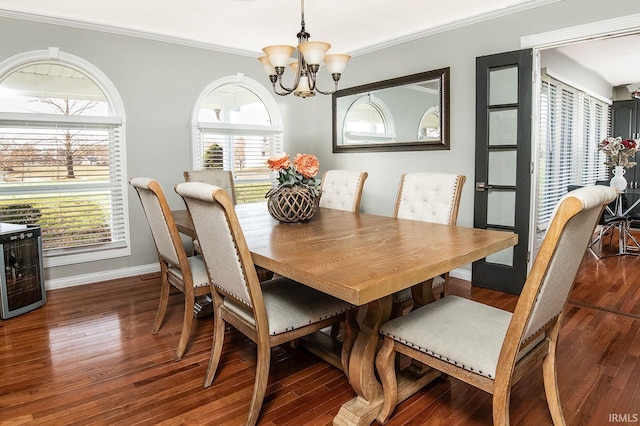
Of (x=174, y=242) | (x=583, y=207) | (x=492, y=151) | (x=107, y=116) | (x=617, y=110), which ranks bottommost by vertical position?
(x=174, y=242)

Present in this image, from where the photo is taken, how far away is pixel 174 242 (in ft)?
7.57

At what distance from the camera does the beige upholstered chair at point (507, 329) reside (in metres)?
1.25

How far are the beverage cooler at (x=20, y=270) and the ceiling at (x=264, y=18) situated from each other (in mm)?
1880

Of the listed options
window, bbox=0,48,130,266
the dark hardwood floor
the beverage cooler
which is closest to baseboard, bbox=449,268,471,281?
the dark hardwood floor

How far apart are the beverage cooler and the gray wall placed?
1.85ft

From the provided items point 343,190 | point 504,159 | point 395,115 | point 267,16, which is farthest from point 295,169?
point 395,115

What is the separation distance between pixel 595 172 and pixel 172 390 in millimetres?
7191

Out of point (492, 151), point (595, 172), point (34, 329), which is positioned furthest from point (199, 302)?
point (595, 172)

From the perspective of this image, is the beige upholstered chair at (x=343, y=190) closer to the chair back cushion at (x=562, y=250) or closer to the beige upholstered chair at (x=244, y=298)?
the beige upholstered chair at (x=244, y=298)

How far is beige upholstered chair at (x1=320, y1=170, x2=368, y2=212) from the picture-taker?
3205 mm

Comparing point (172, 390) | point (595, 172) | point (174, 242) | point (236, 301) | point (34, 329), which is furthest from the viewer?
point (595, 172)

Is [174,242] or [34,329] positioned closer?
[174,242]

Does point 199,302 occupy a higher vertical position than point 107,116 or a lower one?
lower

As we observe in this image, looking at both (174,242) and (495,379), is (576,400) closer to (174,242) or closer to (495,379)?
(495,379)
